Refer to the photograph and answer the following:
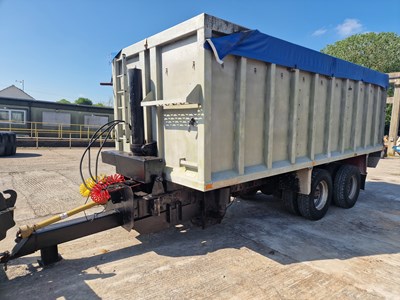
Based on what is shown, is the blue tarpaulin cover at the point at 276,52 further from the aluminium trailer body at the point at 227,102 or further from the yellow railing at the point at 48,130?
the yellow railing at the point at 48,130

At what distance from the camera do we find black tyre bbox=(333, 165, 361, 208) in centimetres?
603

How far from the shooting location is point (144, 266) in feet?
11.4

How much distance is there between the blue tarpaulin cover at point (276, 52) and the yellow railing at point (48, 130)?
634 inches

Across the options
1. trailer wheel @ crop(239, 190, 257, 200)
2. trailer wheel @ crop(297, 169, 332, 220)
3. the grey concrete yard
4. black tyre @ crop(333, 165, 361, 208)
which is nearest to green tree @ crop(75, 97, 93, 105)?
the grey concrete yard

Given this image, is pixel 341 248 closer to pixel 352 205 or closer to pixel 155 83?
pixel 352 205

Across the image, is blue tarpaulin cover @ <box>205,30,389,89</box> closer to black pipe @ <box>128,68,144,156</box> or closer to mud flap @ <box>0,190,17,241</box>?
black pipe @ <box>128,68,144,156</box>

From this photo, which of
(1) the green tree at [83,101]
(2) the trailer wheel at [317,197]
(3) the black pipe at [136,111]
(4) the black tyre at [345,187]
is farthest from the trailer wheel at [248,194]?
(1) the green tree at [83,101]

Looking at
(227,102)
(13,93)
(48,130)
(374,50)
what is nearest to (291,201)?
(227,102)

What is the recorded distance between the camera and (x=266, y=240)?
4.32 metres

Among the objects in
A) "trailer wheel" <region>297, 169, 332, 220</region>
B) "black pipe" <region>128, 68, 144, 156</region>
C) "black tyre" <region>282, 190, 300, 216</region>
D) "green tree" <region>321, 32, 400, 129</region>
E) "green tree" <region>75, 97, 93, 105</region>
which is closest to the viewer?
"black pipe" <region>128, 68, 144, 156</region>

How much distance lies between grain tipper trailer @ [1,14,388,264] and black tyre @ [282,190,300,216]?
0.80 feet

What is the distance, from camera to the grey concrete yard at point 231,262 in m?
2.98

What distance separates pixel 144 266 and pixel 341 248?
2922 millimetres

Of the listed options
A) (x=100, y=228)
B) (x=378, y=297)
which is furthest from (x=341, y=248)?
(x=100, y=228)
